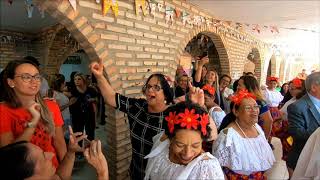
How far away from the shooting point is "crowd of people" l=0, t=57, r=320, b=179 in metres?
1.52

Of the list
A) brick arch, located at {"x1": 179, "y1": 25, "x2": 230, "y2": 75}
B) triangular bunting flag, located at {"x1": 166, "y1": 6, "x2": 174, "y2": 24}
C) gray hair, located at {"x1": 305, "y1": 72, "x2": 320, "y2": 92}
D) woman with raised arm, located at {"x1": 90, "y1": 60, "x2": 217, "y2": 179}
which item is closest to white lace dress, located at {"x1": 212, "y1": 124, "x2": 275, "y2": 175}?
woman with raised arm, located at {"x1": 90, "y1": 60, "x2": 217, "y2": 179}

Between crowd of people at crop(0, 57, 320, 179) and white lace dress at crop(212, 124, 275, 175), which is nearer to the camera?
crowd of people at crop(0, 57, 320, 179)

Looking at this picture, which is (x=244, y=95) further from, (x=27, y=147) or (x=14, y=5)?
(x=14, y=5)

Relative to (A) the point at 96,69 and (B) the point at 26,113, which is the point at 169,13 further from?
(B) the point at 26,113

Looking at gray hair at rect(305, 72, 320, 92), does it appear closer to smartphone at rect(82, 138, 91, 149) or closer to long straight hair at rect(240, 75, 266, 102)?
long straight hair at rect(240, 75, 266, 102)

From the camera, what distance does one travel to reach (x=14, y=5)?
199 inches

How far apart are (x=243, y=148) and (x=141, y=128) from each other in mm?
962

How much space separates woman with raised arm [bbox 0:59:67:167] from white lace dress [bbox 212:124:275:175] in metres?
1.46

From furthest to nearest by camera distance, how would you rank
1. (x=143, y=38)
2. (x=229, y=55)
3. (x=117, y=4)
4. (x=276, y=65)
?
(x=276, y=65) < (x=229, y=55) < (x=143, y=38) < (x=117, y=4)

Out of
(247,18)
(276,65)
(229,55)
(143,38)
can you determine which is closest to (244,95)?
(143,38)

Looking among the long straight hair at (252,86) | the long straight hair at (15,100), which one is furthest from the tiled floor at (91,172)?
the long straight hair at (15,100)

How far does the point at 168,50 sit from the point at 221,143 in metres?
2.56

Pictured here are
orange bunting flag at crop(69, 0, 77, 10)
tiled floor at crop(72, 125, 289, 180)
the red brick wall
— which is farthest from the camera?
tiled floor at crop(72, 125, 289, 180)

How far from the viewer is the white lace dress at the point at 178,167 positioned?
1515 millimetres
